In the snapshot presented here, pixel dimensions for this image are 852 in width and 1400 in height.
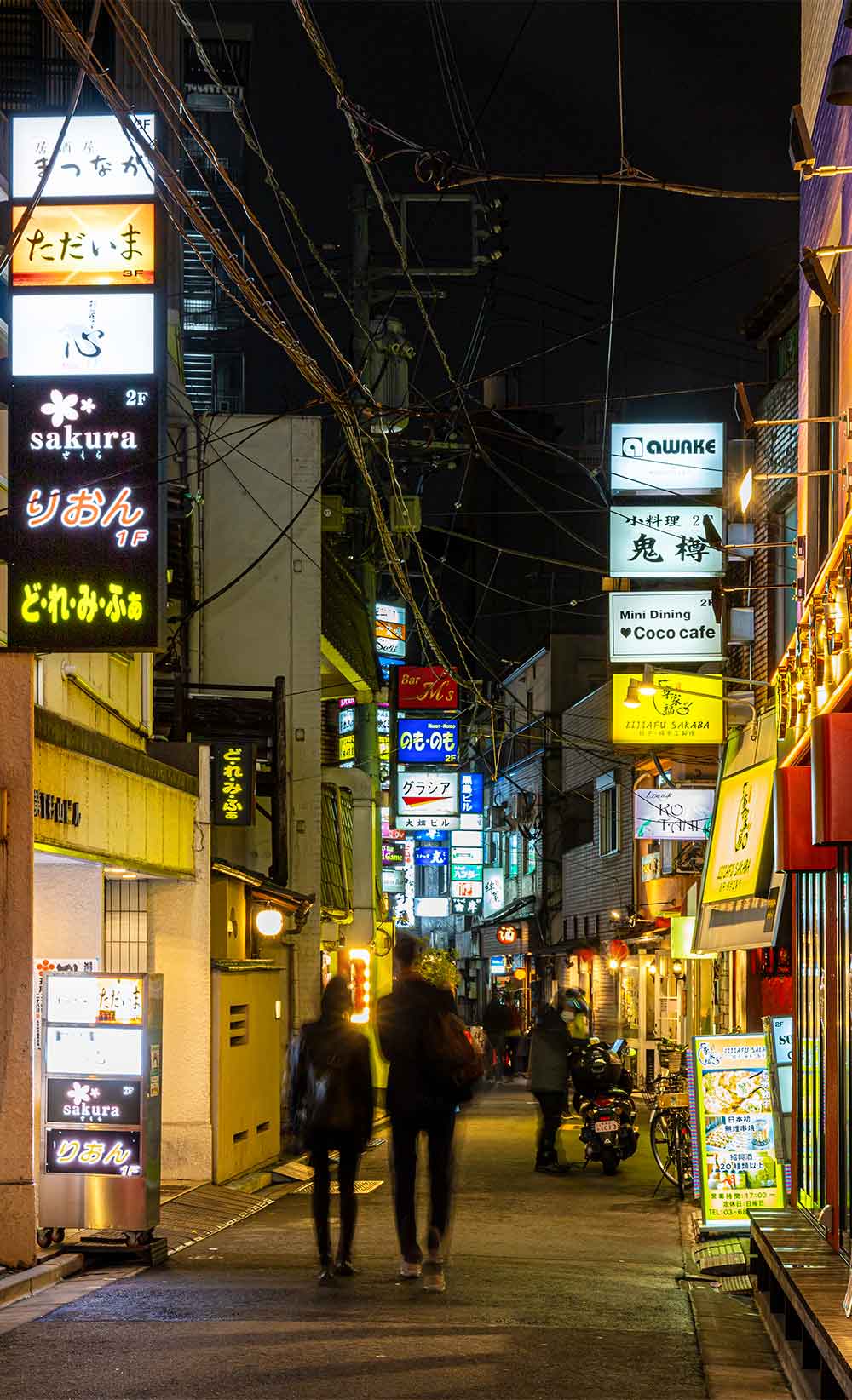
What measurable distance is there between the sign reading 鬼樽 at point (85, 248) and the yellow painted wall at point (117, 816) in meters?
3.48

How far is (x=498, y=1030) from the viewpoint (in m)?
33.9

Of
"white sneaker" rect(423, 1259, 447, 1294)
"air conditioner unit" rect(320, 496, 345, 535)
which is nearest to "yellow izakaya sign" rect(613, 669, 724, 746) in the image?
"air conditioner unit" rect(320, 496, 345, 535)

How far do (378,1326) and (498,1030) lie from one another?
2438 centimetres

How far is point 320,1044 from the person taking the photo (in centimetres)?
1191

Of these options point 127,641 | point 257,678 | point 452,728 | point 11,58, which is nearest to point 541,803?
point 452,728

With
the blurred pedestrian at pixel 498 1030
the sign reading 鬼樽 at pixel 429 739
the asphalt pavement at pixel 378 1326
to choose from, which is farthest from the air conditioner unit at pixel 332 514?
the asphalt pavement at pixel 378 1326

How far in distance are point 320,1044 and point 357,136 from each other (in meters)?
6.45

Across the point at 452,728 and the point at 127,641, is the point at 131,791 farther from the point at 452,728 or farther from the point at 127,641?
the point at 452,728

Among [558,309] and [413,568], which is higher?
[413,568]

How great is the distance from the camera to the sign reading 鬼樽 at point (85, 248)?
12781mm

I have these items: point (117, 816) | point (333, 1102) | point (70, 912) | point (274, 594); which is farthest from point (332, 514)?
point (333, 1102)

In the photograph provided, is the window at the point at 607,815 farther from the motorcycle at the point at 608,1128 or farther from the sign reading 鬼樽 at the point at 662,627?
the sign reading 鬼樽 at the point at 662,627

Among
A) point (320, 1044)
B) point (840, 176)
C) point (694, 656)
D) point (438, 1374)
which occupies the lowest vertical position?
point (438, 1374)

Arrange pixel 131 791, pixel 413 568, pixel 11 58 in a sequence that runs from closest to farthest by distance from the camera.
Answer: pixel 131 791 → pixel 11 58 → pixel 413 568
